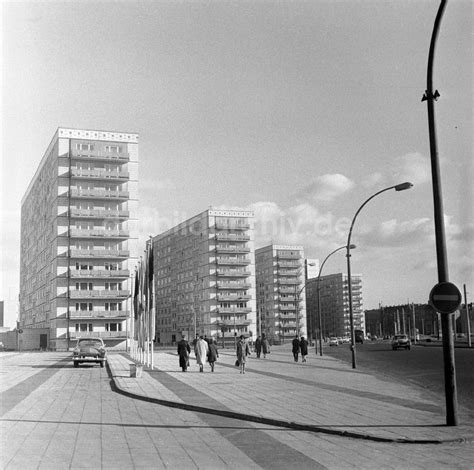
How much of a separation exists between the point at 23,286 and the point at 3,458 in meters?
106

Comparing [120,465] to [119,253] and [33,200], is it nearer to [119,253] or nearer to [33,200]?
[119,253]

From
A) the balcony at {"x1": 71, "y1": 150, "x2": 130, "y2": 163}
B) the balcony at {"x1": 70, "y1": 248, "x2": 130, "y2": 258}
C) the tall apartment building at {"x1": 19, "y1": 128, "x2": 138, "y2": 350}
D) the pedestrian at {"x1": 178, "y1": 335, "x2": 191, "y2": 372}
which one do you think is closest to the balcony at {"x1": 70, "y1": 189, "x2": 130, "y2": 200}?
the tall apartment building at {"x1": 19, "y1": 128, "x2": 138, "y2": 350}

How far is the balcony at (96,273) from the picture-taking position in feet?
236

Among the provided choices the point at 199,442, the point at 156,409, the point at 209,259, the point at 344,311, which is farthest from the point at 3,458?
the point at 344,311

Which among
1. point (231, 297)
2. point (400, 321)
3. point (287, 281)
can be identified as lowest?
point (400, 321)

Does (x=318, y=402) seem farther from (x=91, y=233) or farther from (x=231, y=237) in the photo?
(x=231, y=237)

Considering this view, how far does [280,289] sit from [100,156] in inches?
2699

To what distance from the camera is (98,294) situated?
72.2 metres

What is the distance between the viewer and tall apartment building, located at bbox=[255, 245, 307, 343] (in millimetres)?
130500

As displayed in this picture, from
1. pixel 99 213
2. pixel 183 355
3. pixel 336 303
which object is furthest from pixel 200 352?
pixel 336 303

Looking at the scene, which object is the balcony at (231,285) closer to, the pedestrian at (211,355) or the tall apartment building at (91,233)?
the tall apartment building at (91,233)

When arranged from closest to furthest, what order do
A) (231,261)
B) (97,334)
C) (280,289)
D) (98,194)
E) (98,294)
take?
(97,334), (98,294), (98,194), (231,261), (280,289)

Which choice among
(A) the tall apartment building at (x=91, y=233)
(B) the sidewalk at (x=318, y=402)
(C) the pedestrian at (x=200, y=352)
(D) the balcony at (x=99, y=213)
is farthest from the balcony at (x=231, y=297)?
(B) the sidewalk at (x=318, y=402)

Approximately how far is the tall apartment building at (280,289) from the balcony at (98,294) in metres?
59.0
